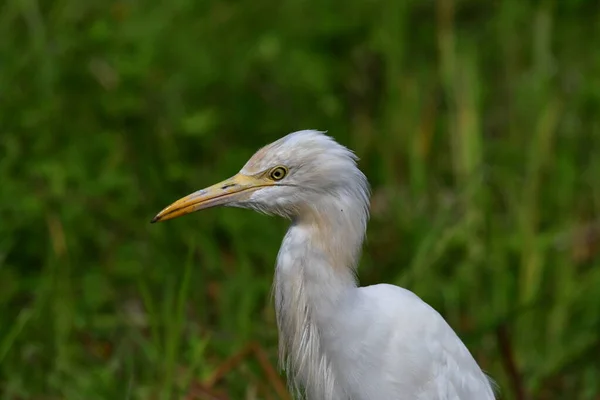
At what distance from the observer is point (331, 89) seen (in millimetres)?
6109

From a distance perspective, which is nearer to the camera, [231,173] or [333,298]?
[333,298]

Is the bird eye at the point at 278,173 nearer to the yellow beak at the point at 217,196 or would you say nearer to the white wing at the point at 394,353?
the yellow beak at the point at 217,196

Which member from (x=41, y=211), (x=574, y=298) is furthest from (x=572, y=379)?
(x=41, y=211)

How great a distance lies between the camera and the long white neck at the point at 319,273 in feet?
10.9

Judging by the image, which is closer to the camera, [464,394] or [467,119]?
[464,394]

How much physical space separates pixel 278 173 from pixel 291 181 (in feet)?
0.15

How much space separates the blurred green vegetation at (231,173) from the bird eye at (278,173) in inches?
28.9

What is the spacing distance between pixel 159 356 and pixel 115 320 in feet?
2.80

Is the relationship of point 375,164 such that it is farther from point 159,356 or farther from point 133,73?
point 159,356

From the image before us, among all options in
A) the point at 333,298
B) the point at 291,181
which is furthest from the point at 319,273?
the point at 291,181

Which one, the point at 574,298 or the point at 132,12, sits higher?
the point at 132,12

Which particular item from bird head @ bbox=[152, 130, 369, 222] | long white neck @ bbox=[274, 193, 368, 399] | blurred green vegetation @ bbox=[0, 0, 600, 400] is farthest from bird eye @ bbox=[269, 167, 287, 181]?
blurred green vegetation @ bbox=[0, 0, 600, 400]

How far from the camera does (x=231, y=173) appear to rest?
5258 mm

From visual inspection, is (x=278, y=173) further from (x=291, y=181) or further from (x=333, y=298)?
(x=333, y=298)
